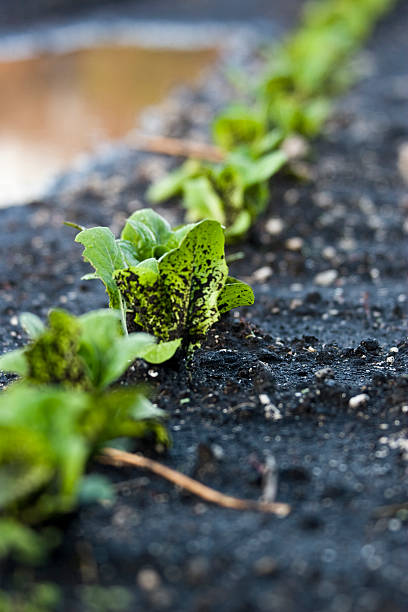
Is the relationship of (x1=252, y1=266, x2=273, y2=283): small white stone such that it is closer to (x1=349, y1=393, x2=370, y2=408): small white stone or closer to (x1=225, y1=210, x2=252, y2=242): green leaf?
(x1=225, y1=210, x2=252, y2=242): green leaf

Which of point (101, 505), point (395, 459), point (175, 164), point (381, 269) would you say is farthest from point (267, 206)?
point (101, 505)

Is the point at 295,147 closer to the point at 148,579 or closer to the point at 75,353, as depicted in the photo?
the point at 75,353

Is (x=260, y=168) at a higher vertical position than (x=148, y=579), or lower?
higher

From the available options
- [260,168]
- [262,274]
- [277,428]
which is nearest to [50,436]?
[277,428]

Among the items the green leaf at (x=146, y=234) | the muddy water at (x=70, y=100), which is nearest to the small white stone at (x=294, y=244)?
the green leaf at (x=146, y=234)

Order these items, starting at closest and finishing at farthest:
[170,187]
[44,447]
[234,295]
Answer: [44,447]
[234,295]
[170,187]

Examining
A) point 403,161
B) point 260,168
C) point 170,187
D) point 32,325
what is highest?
point 403,161

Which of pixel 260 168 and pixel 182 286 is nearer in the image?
pixel 182 286
